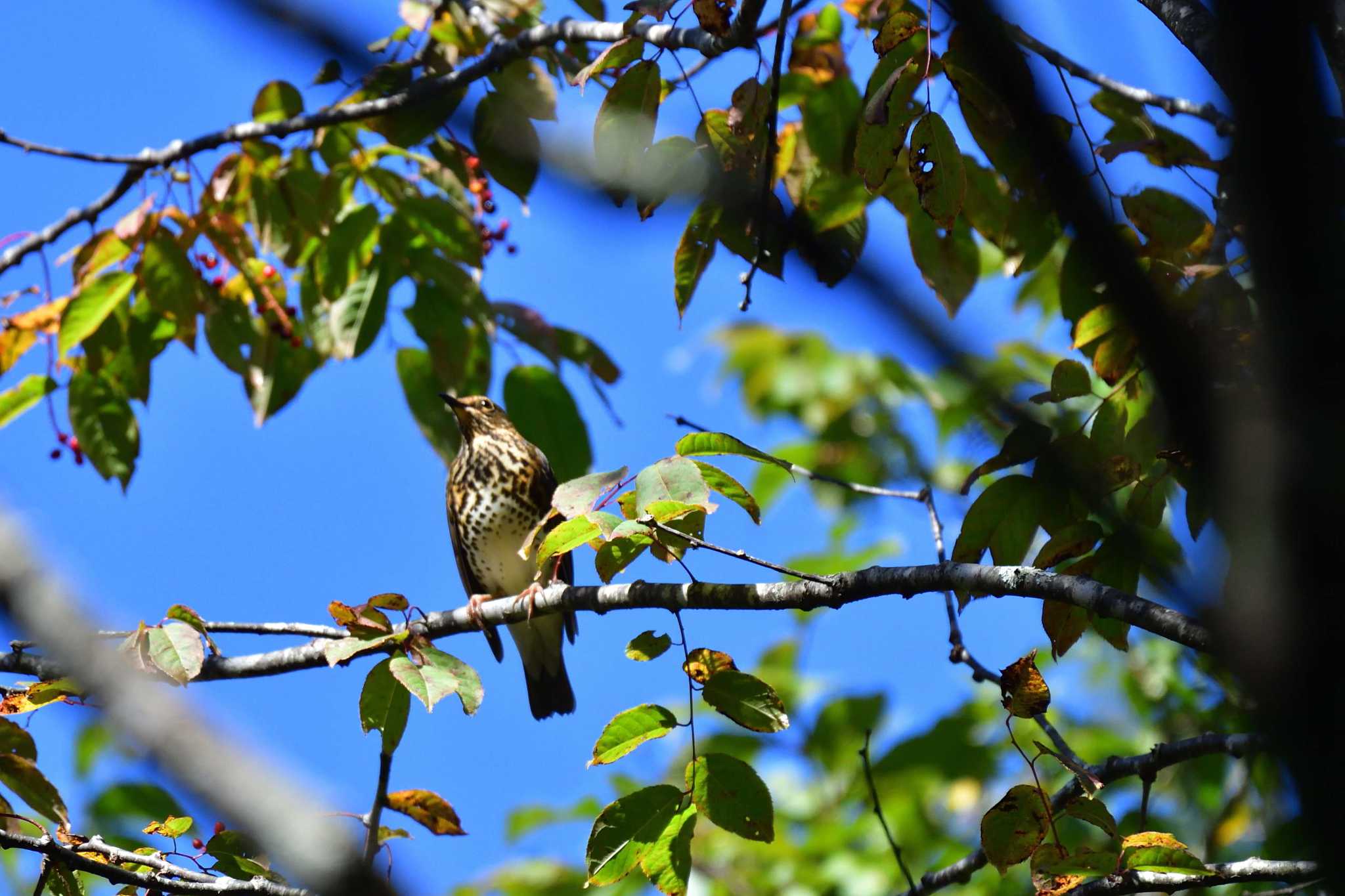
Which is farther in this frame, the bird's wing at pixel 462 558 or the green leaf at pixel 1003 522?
the bird's wing at pixel 462 558

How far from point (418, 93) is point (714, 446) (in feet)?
5.62

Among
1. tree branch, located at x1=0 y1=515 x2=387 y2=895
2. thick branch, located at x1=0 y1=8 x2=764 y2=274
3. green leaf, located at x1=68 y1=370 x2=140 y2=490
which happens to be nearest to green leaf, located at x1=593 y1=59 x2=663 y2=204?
thick branch, located at x1=0 y1=8 x2=764 y2=274

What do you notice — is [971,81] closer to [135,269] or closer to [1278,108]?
[1278,108]

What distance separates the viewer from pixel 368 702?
110 inches

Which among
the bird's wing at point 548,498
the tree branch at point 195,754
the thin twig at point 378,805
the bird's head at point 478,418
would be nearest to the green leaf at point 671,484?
the thin twig at point 378,805

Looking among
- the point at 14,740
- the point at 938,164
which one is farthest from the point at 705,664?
the point at 14,740

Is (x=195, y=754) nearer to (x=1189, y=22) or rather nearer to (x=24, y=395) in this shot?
(x=1189, y=22)

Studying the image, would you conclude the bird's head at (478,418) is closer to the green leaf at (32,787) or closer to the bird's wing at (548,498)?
the bird's wing at (548,498)

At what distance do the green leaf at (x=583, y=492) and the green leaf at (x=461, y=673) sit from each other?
1.47 feet

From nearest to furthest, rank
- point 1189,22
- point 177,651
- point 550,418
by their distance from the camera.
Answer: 1. point 1189,22
2. point 177,651
3. point 550,418

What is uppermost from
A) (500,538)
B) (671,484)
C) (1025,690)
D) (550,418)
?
(500,538)

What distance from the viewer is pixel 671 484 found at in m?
2.56

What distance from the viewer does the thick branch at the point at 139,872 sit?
258 cm

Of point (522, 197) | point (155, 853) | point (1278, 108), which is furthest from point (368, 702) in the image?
point (1278, 108)
